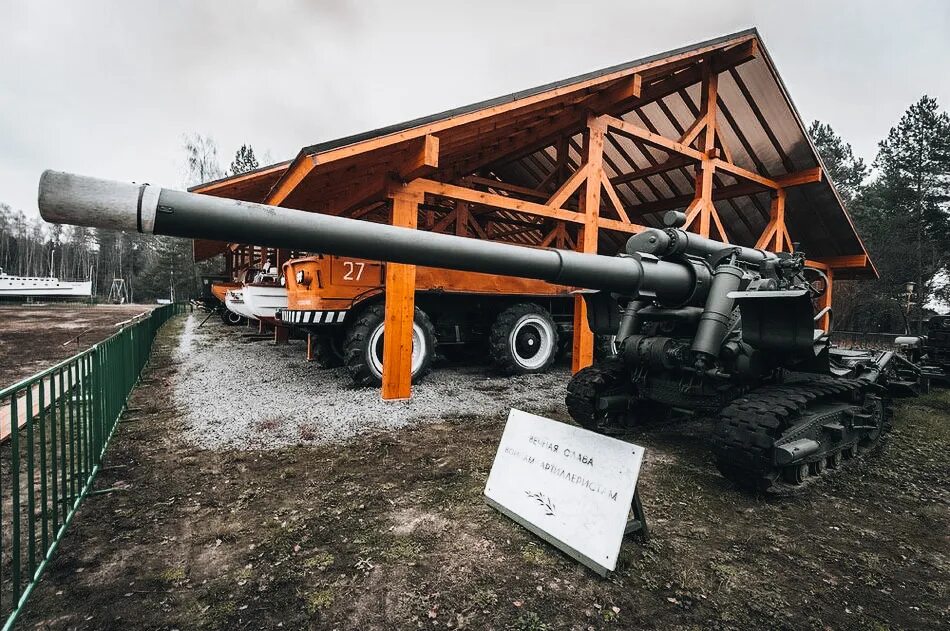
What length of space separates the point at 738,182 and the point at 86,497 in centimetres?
1204

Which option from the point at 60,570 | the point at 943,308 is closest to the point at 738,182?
the point at 60,570

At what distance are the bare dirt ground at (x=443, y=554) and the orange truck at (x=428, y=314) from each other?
2.77 m

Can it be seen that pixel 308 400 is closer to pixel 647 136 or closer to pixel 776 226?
pixel 647 136

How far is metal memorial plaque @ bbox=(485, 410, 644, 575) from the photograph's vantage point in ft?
8.45

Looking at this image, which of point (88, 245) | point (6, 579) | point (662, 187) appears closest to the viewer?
point (6, 579)

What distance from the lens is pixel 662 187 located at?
1151 cm

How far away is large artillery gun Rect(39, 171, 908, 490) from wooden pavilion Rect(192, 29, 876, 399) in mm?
2821

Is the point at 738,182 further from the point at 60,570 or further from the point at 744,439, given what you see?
the point at 60,570

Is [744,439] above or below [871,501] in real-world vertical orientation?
above

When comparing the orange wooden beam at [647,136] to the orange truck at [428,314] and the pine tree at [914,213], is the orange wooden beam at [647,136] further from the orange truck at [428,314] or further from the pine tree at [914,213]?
the pine tree at [914,213]

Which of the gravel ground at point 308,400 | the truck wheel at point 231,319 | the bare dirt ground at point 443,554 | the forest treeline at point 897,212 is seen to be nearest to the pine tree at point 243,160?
the forest treeline at point 897,212

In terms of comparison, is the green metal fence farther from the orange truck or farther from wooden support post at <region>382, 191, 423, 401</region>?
wooden support post at <region>382, 191, 423, 401</region>

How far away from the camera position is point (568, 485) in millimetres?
2871

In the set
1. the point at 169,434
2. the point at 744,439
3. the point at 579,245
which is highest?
the point at 579,245
